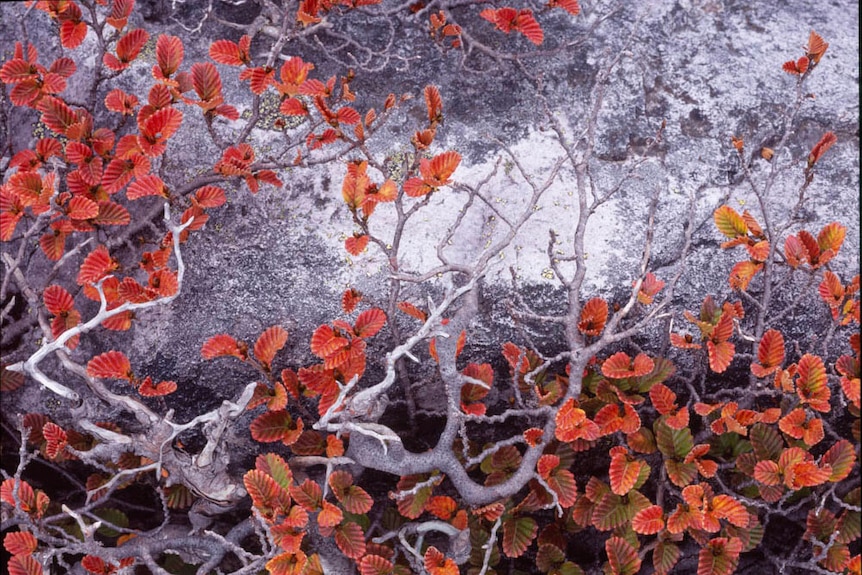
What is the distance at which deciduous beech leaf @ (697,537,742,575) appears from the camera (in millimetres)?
2090

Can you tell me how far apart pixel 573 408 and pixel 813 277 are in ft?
2.64

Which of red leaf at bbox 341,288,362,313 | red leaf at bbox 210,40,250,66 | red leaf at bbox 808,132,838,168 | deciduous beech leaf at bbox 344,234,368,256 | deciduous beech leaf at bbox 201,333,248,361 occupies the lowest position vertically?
deciduous beech leaf at bbox 201,333,248,361

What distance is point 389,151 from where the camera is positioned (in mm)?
2453

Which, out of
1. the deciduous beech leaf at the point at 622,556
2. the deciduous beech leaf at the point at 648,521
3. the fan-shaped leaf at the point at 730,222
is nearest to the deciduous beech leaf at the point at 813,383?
the fan-shaped leaf at the point at 730,222

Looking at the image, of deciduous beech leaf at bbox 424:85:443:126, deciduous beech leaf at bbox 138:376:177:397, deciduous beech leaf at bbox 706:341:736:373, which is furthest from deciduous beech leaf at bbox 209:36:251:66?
deciduous beech leaf at bbox 706:341:736:373

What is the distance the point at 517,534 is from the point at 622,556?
0.30 meters

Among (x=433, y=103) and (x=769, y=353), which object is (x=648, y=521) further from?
(x=433, y=103)

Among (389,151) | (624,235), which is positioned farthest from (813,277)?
(389,151)

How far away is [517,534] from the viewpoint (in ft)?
7.44

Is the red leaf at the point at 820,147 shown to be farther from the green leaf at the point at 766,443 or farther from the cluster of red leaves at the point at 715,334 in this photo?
the green leaf at the point at 766,443

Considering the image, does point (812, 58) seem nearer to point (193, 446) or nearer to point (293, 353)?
point (293, 353)

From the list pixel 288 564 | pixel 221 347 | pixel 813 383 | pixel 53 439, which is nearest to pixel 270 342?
pixel 221 347

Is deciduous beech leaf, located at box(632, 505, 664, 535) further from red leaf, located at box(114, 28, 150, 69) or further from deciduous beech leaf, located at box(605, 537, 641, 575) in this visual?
red leaf, located at box(114, 28, 150, 69)

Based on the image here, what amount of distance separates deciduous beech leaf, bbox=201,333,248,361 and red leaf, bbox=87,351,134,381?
0.73ft
